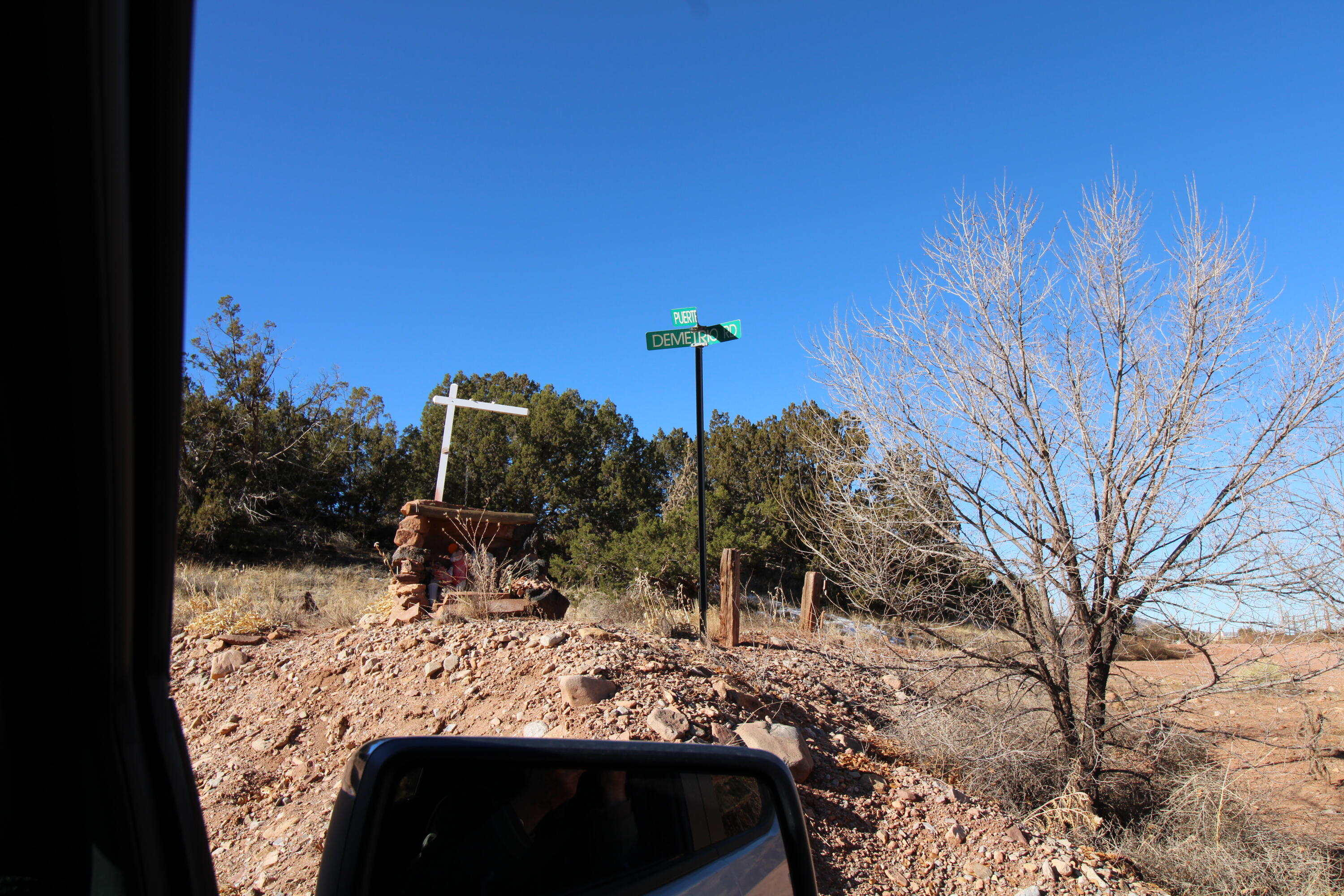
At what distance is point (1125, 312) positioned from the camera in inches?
281

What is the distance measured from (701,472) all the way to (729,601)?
155 cm

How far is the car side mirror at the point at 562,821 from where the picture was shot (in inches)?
51.8

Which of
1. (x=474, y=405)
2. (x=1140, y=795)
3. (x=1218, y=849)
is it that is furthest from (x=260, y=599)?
(x=1218, y=849)

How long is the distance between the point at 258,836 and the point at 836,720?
4.31m

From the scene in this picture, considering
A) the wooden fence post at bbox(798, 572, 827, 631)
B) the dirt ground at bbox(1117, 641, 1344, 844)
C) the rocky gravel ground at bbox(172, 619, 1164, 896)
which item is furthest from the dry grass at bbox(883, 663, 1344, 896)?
the wooden fence post at bbox(798, 572, 827, 631)

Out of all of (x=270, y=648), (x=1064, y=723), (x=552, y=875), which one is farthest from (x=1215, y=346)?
(x=270, y=648)

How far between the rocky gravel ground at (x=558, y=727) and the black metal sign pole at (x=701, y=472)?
1522 mm

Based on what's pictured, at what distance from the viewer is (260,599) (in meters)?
10.4

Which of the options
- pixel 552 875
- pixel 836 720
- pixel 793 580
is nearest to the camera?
pixel 552 875

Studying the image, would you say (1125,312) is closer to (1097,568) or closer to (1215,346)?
(1215,346)

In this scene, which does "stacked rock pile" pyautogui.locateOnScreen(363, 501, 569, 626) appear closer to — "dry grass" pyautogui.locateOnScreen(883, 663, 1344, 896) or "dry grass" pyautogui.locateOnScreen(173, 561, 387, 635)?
"dry grass" pyautogui.locateOnScreen(173, 561, 387, 635)

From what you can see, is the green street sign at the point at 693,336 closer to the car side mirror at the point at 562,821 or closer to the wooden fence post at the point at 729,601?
the wooden fence post at the point at 729,601

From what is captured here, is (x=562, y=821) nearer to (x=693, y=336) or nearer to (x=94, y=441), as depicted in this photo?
(x=94, y=441)

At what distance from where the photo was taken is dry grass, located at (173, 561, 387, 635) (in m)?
8.55
